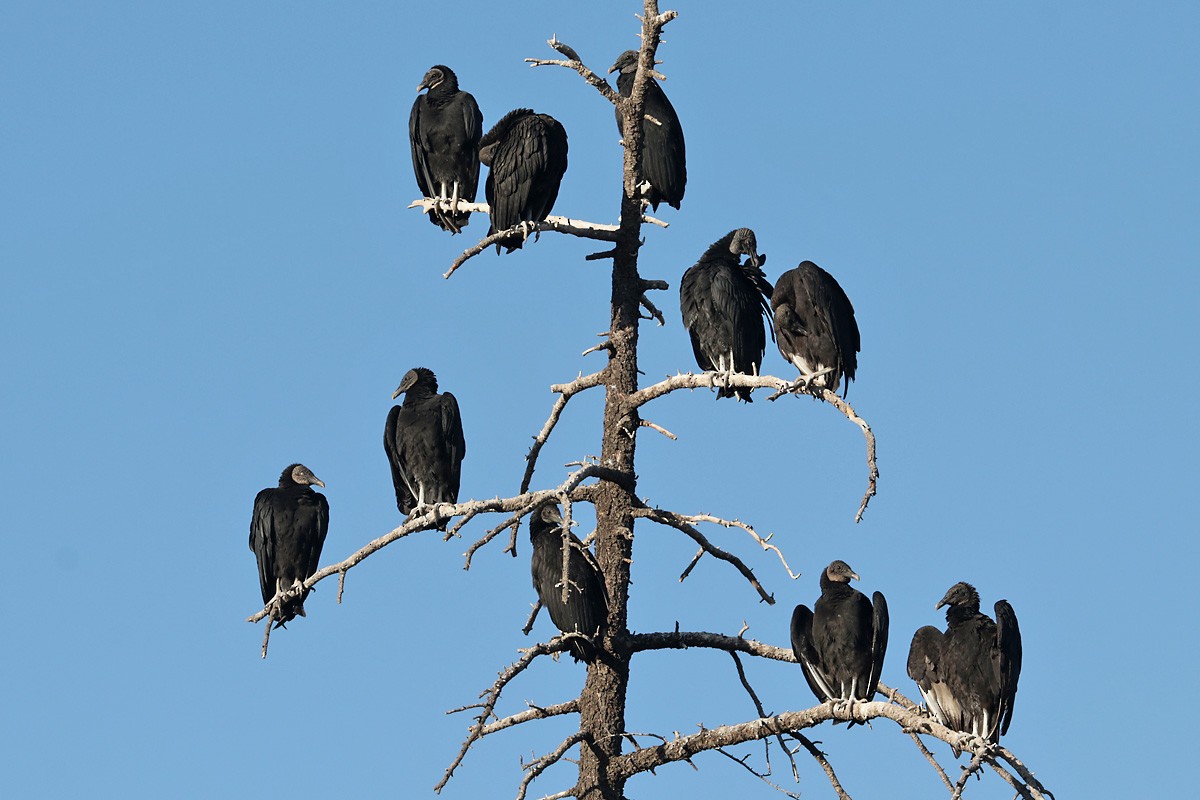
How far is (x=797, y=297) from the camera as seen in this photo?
820cm

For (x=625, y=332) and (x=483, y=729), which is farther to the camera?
(x=625, y=332)

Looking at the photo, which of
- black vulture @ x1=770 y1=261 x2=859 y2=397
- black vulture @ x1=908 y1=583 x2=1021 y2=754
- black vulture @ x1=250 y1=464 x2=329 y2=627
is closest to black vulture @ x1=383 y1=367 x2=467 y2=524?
black vulture @ x1=250 y1=464 x2=329 y2=627

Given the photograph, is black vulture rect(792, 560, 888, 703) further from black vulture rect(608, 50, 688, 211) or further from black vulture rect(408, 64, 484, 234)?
black vulture rect(408, 64, 484, 234)

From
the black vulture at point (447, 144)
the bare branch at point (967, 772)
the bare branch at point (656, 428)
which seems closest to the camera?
the bare branch at point (967, 772)

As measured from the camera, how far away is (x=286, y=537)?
9047 mm

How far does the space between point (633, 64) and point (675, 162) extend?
1.04 metres

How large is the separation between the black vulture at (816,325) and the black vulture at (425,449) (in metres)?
1.69

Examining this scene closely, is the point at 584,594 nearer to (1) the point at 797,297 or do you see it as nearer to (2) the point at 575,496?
(2) the point at 575,496

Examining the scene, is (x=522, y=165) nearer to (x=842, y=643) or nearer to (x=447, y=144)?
(x=447, y=144)

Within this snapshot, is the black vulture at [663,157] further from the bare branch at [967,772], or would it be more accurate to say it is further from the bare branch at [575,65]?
the bare branch at [967,772]

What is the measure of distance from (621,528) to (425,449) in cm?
140

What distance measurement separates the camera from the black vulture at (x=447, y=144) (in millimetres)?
9250

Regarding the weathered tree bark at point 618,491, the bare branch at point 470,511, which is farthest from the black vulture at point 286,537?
the weathered tree bark at point 618,491

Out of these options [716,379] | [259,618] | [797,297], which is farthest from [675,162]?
[259,618]
